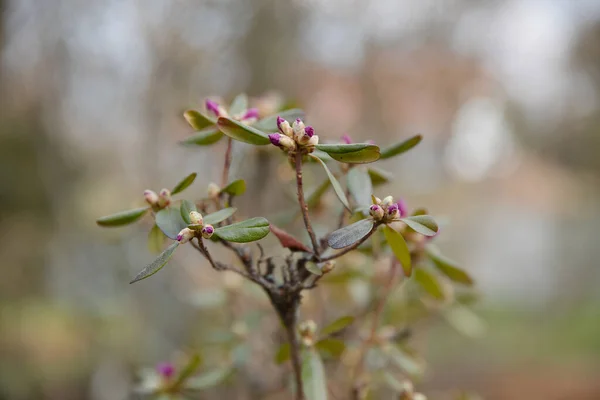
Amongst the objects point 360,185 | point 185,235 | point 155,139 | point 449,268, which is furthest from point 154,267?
point 155,139

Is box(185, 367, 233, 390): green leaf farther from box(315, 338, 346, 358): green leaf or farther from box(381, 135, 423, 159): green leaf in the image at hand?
box(381, 135, 423, 159): green leaf

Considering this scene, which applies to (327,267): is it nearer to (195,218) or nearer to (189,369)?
(195,218)

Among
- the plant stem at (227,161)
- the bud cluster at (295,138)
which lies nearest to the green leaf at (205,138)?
the plant stem at (227,161)

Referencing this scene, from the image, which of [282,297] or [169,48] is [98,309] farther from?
[282,297]

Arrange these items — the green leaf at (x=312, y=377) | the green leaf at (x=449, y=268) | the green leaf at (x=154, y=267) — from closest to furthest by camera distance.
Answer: the green leaf at (x=154, y=267) < the green leaf at (x=312, y=377) < the green leaf at (x=449, y=268)

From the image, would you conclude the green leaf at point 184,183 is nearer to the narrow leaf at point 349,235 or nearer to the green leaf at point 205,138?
the green leaf at point 205,138

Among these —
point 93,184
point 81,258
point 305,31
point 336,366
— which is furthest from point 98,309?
point 336,366
